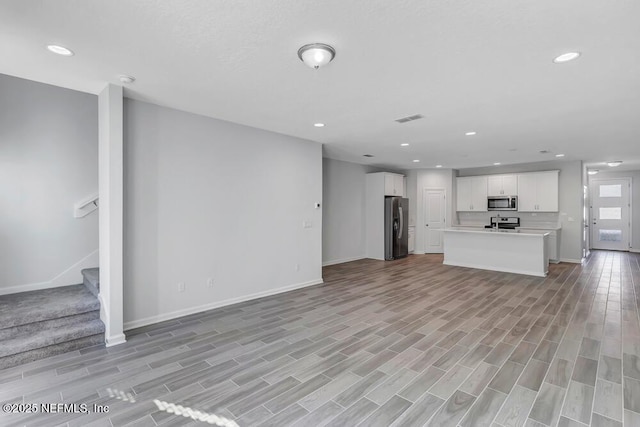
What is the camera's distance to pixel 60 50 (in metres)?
2.46

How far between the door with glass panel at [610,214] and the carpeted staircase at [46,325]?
14203 mm

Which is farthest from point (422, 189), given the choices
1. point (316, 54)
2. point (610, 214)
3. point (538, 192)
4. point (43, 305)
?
point (43, 305)

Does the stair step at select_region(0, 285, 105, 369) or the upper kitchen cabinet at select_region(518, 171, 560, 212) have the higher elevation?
the upper kitchen cabinet at select_region(518, 171, 560, 212)

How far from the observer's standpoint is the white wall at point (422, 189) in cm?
955

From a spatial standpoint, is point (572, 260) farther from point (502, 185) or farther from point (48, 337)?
point (48, 337)

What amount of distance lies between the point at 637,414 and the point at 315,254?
4361mm

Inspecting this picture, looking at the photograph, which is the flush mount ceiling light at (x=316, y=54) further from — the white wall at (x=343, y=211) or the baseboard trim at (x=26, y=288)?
Answer: the white wall at (x=343, y=211)

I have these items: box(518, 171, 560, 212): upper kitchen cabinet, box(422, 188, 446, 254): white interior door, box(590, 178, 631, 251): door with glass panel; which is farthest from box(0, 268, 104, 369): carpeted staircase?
box(590, 178, 631, 251): door with glass panel

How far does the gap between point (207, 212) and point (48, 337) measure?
2081 millimetres

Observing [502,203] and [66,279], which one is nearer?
[66,279]

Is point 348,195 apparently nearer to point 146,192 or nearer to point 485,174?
point 485,174

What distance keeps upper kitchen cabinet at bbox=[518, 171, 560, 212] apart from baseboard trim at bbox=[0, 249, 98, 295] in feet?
33.3

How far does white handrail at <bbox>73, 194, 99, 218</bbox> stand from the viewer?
437cm

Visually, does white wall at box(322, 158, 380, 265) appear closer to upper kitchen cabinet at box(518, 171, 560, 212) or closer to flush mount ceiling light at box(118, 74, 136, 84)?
upper kitchen cabinet at box(518, 171, 560, 212)
